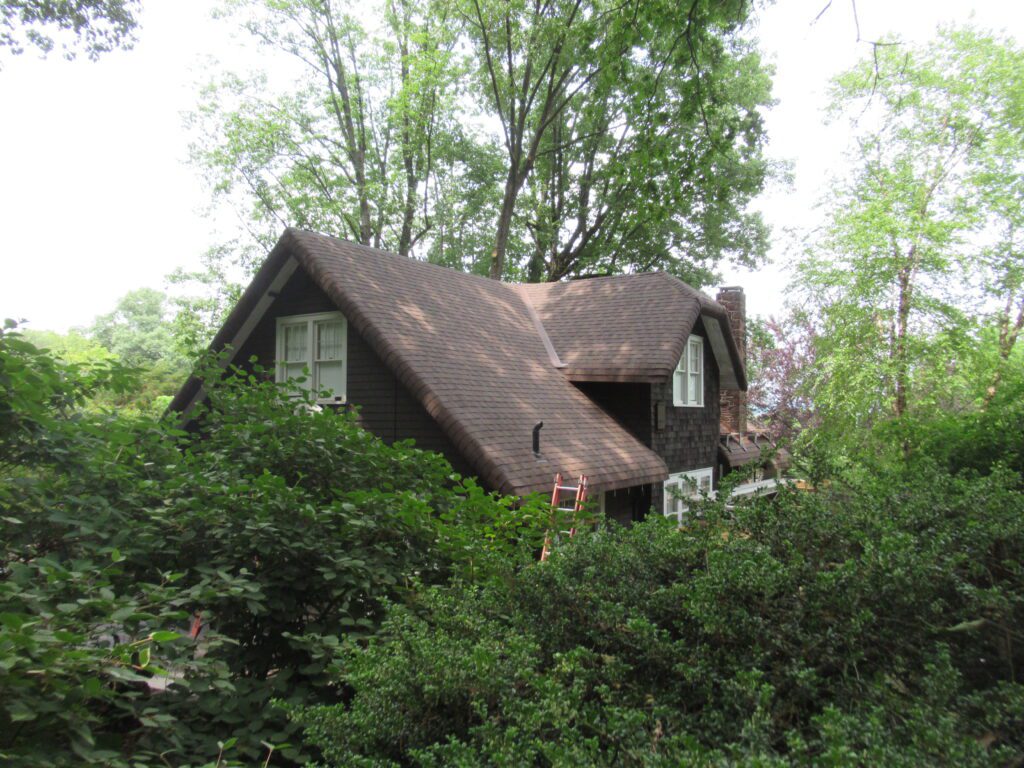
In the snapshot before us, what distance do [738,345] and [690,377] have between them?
6.07m

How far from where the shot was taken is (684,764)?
5.80 feet

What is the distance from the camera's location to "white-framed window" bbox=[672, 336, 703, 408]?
1526 cm

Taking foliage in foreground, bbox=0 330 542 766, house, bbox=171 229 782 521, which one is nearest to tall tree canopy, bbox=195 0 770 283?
house, bbox=171 229 782 521

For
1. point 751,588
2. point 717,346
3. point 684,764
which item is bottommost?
point 684,764

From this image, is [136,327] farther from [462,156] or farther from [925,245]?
[925,245]

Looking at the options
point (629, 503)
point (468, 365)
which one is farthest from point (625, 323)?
point (468, 365)

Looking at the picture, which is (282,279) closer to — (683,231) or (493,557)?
(493,557)

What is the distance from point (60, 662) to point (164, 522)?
151 cm

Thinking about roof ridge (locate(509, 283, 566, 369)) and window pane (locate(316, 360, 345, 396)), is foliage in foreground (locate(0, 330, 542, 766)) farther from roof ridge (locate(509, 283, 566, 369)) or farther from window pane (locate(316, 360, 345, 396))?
roof ridge (locate(509, 283, 566, 369))

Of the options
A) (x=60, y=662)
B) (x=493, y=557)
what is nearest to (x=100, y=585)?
(x=60, y=662)

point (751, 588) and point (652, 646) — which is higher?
point (751, 588)

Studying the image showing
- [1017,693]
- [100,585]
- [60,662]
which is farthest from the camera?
[100,585]

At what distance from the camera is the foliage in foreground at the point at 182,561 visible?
7.70 feet

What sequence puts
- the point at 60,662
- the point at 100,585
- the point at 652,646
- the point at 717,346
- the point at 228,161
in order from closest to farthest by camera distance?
1. the point at 60,662
2. the point at 652,646
3. the point at 100,585
4. the point at 717,346
5. the point at 228,161
